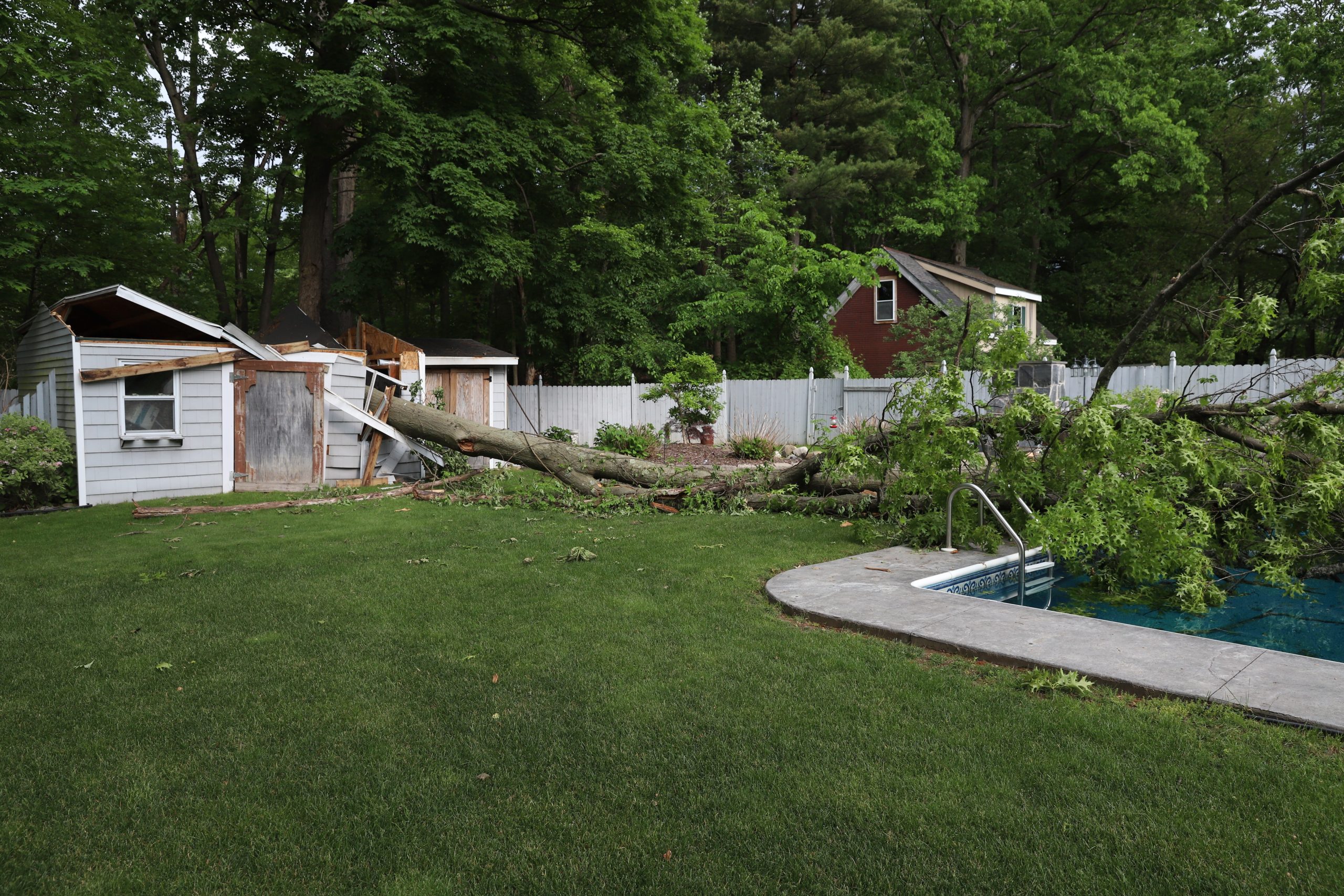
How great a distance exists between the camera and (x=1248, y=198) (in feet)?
98.7

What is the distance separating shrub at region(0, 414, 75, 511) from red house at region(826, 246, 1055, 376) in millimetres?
18811

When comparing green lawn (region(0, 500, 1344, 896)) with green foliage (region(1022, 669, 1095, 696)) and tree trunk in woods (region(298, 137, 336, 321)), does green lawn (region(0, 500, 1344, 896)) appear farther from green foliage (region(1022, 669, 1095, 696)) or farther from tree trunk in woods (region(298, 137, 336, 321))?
tree trunk in woods (region(298, 137, 336, 321))

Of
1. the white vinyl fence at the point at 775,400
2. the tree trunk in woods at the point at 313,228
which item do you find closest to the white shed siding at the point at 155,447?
Result: the tree trunk in woods at the point at 313,228

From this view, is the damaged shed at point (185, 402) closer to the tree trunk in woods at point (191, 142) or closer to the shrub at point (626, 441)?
the shrub at point (626, 441)

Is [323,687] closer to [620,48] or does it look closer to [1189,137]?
[620,48]

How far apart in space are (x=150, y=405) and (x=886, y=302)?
2111 centimetres

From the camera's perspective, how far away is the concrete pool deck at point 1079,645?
388 cm

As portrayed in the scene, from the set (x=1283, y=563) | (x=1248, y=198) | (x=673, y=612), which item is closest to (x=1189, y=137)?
(x=1248, y=198)

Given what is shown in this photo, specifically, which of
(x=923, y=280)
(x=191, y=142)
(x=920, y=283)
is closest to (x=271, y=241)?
(x=191, y=142)

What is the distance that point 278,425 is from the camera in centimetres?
1293

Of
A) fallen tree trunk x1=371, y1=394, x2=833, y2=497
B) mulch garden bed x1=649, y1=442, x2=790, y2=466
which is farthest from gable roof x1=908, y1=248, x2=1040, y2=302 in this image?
fallen tree trunk x1=371, y1=394, x2=833, y2=497

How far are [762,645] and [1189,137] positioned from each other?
1256 inches

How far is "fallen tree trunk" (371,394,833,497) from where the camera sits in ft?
35.0

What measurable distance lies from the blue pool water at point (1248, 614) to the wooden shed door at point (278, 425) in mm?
10125
